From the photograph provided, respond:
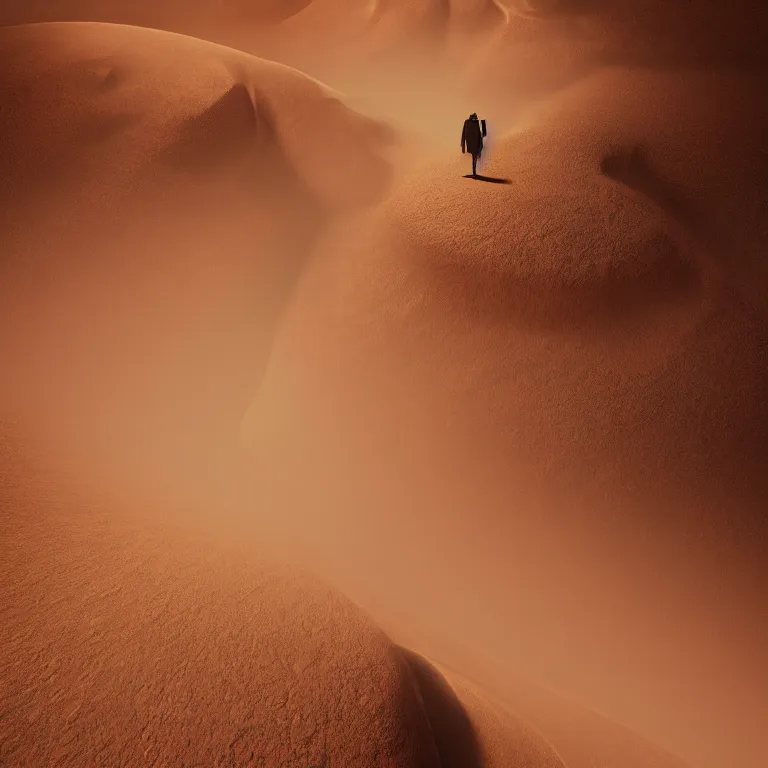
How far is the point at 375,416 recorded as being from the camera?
208 inches

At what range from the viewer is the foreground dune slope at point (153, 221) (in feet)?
18.0

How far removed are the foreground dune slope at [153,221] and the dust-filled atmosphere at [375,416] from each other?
0.13 ft

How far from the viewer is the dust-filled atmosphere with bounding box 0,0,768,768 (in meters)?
2.49

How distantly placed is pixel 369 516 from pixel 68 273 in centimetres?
431

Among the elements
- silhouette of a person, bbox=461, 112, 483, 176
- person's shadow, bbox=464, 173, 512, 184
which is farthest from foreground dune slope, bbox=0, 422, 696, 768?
silhouette of a person, bbox=461, 112, 483, 176

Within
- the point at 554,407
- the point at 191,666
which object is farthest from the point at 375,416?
the point at 191,666

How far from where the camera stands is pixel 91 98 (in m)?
6.83

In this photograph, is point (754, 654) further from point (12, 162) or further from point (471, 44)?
point (471, 44)

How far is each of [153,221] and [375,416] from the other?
3652mm

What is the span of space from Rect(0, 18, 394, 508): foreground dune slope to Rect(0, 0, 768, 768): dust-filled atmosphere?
0.04 m

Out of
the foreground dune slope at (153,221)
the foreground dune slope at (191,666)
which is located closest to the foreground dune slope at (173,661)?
the foreground dune slope at (191,666)

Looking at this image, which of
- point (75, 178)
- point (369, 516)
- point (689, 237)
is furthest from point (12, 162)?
point (689, 237)

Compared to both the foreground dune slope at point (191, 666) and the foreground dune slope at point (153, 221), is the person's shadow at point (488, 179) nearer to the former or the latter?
the foreground dune slope at point (153, 221)

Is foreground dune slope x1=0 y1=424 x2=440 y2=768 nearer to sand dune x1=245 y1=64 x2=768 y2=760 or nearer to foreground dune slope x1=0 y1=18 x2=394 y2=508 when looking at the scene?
foreground dune slope x1=0 y1=18 x2=394 y2=508
